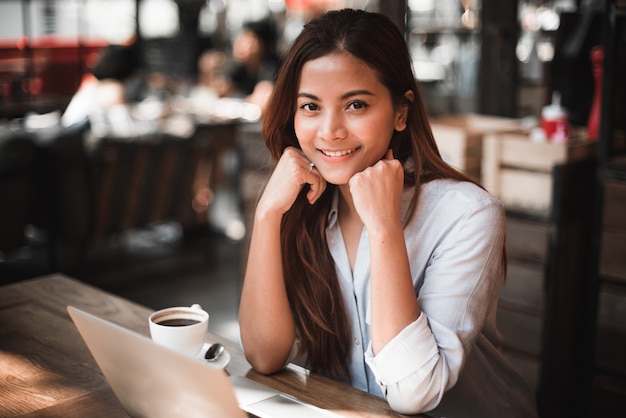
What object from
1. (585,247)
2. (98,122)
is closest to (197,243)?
(98,122)

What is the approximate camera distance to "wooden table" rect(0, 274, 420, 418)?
133cm

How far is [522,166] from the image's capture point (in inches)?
119

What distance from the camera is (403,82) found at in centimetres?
160

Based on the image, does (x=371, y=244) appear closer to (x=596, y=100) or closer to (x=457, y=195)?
(x=457, y=195)

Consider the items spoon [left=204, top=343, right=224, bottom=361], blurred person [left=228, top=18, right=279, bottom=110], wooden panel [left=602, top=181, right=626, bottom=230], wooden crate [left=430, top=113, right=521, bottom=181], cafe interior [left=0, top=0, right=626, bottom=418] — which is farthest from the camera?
blurred person [left=228, top=18, right=279, bottom=110]

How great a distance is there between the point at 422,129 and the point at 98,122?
14.9 ft

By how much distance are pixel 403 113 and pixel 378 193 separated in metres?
0.27

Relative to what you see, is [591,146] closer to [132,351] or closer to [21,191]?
[132,351]

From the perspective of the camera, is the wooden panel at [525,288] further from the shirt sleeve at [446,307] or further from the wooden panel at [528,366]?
the shirt sleeve at [446,307]

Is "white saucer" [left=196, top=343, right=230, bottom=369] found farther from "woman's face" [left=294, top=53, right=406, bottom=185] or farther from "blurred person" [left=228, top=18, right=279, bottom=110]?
"blurred person" [left=228, top=18, right=279, bottom=110]

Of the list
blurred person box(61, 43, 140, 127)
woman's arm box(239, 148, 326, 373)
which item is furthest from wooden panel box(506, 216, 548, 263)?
blurred person box(61, 43, 140, 127)

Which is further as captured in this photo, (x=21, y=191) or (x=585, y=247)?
A: (x=21, y=191)

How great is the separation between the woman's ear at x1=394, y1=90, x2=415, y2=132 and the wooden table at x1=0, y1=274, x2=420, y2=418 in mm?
540

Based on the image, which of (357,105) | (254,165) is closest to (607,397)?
(357,105)
